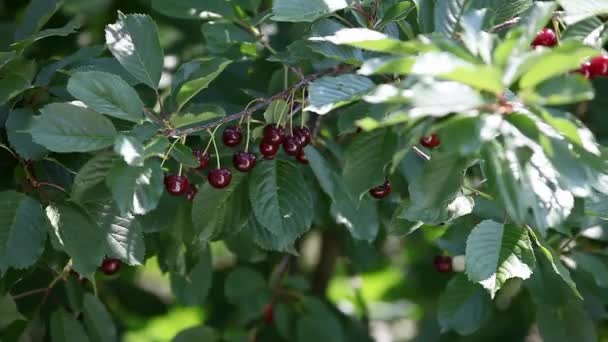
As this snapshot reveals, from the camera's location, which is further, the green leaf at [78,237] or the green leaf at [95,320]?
the green leaf at [95,320]

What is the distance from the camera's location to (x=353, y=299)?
2887 mm

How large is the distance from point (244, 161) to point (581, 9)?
619 millimetres

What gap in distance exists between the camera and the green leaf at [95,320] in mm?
1843

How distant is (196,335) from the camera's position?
85.8 inches

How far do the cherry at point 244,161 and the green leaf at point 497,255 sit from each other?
1.32ft

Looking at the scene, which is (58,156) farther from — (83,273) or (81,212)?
(83,273)

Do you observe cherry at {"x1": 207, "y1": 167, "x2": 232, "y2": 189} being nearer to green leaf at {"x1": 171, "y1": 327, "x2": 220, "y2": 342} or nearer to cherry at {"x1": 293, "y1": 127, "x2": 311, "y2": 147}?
cherry at {"x1": 293, "y1": 127, "x2": 311, "y2": 147}

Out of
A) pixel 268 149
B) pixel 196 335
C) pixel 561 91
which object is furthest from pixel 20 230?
pixel 561 91

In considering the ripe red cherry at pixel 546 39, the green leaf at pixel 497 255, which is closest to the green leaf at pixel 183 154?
the green leaf at pixel 497 255

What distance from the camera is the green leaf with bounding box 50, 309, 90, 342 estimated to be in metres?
1.79

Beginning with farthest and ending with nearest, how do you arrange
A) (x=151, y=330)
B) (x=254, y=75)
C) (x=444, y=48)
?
(x=151, y=330)
(x=254, y=75)
(x=444, y=48)

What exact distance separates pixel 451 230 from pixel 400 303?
128 centimetres

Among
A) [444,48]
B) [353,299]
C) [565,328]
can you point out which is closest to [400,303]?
[353,299]

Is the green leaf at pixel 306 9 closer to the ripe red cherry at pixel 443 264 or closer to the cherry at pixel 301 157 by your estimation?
the cherry at pixel 301 157
